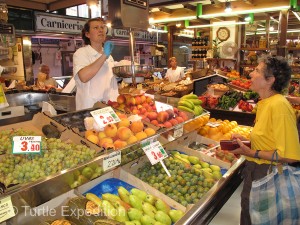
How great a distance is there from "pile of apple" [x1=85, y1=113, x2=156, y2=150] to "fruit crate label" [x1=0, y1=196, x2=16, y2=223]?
2.50 ft

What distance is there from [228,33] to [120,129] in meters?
9.25

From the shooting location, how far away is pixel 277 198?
2277 millimetres

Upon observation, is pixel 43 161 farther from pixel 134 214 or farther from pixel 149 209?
pixel 149 209

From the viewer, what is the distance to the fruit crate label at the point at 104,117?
2.30 meters

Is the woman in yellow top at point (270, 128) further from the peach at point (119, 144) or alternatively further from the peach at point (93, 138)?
the peach at point (93, 138)

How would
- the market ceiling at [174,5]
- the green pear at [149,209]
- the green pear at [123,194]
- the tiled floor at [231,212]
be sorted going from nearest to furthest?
1. the green pear at [149,209]
2. the green pear at [123,194]
3. the tiled floor at [231,212]
4. the market ceiling at [174,5]

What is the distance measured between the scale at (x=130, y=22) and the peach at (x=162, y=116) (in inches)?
15.5

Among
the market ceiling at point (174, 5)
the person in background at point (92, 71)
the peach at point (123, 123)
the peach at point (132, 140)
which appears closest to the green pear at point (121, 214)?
the peach at point (132, 140)

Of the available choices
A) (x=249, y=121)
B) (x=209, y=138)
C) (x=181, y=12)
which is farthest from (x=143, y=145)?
(x=181, y=12)

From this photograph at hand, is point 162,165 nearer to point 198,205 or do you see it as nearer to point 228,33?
point 198,205

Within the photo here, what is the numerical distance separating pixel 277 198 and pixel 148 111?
1.43 m

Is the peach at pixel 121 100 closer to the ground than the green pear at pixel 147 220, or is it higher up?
higher up

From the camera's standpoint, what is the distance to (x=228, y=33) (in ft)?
34.2

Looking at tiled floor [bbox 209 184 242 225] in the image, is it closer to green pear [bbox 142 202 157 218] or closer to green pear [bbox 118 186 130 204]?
green pear [bbox 142 202 157 218]
